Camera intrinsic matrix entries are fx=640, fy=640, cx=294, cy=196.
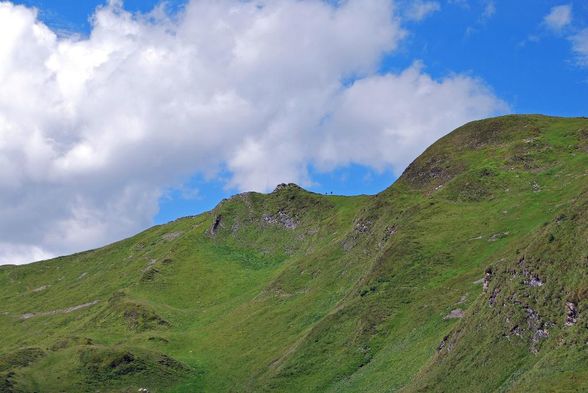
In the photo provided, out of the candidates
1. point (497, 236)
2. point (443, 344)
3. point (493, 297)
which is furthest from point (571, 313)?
point (497, 236)

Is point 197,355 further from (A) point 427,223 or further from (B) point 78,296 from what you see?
(B) point 78,296

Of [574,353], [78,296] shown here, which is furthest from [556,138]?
[78,296]

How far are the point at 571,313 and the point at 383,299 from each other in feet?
135

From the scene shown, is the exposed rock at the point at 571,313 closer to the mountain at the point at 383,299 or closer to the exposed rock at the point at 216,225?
the mountain at the point at 383,299

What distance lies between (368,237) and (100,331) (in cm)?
6481

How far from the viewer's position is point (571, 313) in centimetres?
5038

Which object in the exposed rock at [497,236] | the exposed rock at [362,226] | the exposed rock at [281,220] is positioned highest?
the exposed rock at [281,220]

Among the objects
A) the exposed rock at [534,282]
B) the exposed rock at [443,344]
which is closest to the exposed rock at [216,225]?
the exposed rock at [443,344]

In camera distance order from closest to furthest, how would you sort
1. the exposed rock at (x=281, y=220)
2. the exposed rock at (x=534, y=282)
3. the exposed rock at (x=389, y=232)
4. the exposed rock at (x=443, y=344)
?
the exposed rock at (x=534, y=282), the exposed rock at (x=443, y=344), the exposed rock at (x=389, y=232), the exposed rock at (x=281, y=220)

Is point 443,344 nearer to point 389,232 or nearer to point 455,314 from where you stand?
point 455,314

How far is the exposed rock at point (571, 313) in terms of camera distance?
163 feet

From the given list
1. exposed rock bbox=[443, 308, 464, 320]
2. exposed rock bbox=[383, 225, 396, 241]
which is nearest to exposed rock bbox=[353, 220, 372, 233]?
exposed rock bbox=[383, 225, 396, 241]

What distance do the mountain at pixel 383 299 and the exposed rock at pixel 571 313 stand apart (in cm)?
16

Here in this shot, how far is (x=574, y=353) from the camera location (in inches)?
1845
